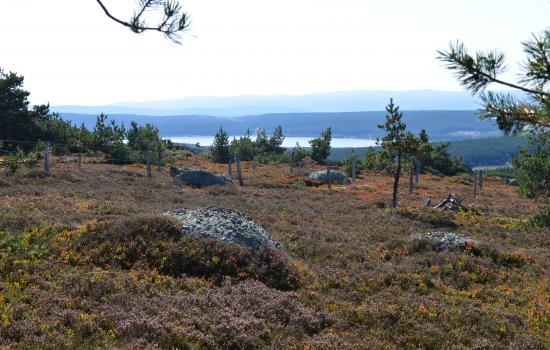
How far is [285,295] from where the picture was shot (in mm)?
11656

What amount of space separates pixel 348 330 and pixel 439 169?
67199 millimetres

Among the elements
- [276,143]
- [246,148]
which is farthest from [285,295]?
[276,143]

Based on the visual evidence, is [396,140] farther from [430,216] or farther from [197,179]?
[197,179]

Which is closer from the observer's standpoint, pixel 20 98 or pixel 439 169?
pixel 20 98

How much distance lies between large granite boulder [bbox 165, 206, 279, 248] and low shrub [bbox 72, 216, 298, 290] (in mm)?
449

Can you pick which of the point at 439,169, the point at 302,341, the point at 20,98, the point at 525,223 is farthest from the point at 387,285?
the point at 439,169

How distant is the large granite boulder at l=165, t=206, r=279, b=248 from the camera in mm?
14086

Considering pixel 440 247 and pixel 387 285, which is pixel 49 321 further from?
pixel 440 247

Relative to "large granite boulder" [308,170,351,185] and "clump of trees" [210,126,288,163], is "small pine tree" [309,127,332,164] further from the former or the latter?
"large granite boulder" [308,170,351,185]

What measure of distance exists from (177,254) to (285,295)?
121 inches

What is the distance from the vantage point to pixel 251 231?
14727 millimetres

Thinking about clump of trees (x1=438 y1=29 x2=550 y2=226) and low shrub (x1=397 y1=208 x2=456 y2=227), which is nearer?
clump of trees (x1=438 y1=29 x2=550 y2=226)

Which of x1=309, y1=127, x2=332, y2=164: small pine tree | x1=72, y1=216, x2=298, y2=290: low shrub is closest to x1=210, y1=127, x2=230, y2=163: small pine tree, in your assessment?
x1=309, y1=127, x2=332, y2=164: small pine tree

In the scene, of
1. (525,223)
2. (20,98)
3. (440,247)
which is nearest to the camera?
(440,247)
